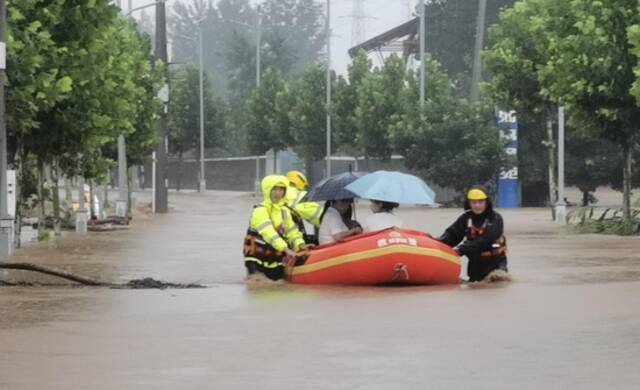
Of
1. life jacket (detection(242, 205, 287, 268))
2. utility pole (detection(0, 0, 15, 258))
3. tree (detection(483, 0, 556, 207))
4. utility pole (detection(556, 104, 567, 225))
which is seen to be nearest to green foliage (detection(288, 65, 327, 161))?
tree (detection(483, 0, 556, 207))

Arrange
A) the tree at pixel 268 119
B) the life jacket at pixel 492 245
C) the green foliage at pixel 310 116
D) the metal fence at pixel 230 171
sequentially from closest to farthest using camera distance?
the life jacket at pixel 492 245 < the green foliage at pixel 310 116 < the tree at pixel 268 119 < the metal fence at pixel 230 171

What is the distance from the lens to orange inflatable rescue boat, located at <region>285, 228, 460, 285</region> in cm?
2114

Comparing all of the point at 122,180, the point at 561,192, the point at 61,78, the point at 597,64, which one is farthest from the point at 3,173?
the point at 561,192

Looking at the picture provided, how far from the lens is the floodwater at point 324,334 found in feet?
40.2

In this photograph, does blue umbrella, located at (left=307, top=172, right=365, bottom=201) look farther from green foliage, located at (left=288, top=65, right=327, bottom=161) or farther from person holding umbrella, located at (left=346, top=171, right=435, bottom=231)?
green foliage, located at (left=288, top=65, right=327, bottom=161)

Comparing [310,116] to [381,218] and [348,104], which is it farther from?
[381,218]

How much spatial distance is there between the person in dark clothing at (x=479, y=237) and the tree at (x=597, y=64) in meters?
15.0

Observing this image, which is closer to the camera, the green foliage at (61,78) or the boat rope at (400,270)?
the boat rope at (400,270)

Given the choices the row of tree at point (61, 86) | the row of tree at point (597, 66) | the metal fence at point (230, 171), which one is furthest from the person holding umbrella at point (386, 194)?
the metal fence at point (230, 171)

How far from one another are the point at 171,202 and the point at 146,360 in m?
65.1

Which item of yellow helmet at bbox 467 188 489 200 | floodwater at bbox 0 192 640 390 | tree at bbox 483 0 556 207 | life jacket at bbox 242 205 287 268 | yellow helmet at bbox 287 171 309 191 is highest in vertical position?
tree at bbox 483 0 556 207

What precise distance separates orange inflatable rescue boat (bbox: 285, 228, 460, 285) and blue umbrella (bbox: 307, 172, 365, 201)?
0.85m

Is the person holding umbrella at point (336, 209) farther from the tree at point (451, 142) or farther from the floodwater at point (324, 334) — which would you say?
the tree at point (451, 142)

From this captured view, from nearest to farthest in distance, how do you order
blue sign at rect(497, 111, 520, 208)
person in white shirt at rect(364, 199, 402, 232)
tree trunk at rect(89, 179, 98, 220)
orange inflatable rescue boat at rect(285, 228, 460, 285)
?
orange inflatable rescue boat at rect(285, 228, 460, 285) → person in white shirt at rect(364, 199, 402, 232) → tree trunk at rect(89, 179, 98, 220) → blue sign at rect(497, 111, 520, 208)
